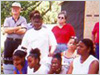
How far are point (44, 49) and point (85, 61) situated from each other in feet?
2.44

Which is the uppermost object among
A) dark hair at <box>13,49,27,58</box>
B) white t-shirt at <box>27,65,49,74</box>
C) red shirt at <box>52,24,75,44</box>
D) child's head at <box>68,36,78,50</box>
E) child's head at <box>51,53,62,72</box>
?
red shirt at <box>52,24,75,44</box>

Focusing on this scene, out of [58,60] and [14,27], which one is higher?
[14,27]

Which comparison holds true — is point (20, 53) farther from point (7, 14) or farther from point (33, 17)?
point (7, 14)

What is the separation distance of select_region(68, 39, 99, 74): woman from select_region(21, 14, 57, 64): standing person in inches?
20.7

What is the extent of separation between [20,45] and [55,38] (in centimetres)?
55

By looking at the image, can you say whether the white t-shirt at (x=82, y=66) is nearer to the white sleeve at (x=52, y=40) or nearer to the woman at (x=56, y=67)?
the woman at (x=56, y=67)

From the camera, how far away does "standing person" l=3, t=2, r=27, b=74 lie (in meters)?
4.64

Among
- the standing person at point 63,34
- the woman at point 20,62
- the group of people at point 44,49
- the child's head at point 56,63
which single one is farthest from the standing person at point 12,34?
the child's head at point 56,63

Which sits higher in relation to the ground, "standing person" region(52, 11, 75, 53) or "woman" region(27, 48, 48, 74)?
"standing person" region(52, 11, 75, 53)

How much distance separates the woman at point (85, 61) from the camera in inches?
141

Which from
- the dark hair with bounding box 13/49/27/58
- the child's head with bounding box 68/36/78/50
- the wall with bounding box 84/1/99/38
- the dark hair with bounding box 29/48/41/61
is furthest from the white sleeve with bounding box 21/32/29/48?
the wall with bounding box 84/1/99/38

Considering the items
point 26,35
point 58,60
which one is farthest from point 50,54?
point 26,35

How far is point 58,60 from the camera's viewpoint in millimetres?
3977

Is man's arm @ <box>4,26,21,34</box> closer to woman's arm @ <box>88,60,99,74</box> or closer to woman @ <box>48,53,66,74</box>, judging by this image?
woman @ <box>48,53,66,74</box>
